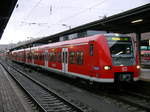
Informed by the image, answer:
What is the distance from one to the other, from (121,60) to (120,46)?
766 mm

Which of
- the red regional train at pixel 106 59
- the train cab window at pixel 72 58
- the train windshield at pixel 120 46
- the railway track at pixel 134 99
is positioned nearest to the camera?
the railway track at pixel 134 99

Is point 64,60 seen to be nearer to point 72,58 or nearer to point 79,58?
point 72,58

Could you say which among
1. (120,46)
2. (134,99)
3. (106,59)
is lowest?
(134,99)

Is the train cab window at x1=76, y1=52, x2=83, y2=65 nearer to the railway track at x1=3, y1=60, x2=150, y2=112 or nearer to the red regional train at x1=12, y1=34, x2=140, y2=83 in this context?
the red regional train at x1=12, y1=34, x2=140, y2=83

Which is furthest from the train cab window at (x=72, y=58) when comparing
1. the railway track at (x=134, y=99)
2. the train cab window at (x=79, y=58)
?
the railway track at (x=134, y=99)

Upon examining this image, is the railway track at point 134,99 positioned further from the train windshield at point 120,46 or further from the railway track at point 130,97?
the train windshield at point 120,46

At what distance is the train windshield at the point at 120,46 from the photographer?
1062cm

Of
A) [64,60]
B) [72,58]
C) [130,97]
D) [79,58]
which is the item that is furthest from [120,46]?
[64,60]

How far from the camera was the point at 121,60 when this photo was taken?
34.7 ft

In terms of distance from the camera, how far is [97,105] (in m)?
9.03

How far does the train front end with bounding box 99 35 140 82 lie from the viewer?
33.6ft

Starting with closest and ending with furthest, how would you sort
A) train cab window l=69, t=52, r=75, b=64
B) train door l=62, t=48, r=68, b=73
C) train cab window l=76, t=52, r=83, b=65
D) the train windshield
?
the train windshield
train cab window l=76, t=52, r=83, b=65
train cab window l=69, t=52, r=75, b=64
train door l=62, t=48, r=68, b=73

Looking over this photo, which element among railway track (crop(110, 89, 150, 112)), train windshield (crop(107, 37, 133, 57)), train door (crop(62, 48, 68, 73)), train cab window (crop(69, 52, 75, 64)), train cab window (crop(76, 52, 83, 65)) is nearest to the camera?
railway track (crop(110, 89, 150, 112))

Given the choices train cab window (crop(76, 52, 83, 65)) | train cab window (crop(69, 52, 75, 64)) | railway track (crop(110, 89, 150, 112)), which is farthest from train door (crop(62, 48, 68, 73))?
railway track (crop(110, 89, 150, 112))
